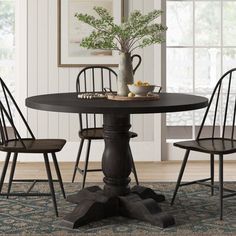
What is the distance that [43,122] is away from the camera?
207 inches

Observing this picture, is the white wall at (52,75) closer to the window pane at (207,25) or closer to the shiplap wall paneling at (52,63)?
the shiplap wall paneling at (52,63)


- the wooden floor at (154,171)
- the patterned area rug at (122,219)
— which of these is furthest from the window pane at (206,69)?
the patterned area rug at (122,219)

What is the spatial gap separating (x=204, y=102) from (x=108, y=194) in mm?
815

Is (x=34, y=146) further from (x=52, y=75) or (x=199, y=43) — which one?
(x=199, y=43)

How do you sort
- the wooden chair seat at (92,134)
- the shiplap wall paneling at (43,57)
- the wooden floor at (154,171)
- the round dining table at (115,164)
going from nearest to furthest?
the round dining table at (115,164) < the wooden chair seat at (92,134) < the wooden floor at (154,171) < the shiplap wall paneling at (43,57)

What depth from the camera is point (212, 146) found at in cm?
347

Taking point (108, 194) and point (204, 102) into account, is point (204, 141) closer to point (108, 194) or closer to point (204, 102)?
Result: point (204, 102)

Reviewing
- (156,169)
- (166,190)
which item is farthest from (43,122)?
(166,190)

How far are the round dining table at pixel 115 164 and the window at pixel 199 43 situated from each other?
1719 mm

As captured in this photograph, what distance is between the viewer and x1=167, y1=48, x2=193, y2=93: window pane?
17.3ft

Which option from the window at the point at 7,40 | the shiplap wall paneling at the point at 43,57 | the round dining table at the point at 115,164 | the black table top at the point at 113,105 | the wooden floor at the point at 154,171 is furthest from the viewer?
the window at the point at 7,40

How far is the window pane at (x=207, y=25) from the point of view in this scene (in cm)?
524

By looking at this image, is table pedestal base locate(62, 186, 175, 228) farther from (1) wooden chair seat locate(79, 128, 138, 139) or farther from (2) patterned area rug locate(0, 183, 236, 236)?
(1) wooden chair seat locate(79, 128, 138, 139)

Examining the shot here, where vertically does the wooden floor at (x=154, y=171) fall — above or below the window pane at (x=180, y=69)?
below
